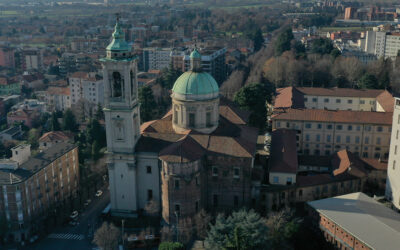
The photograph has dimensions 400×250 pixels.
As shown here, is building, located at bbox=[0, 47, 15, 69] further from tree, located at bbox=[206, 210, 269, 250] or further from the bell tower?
tree, located at bbox=[206, 210, 269, 250]

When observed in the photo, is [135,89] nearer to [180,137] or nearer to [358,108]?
[180,137]

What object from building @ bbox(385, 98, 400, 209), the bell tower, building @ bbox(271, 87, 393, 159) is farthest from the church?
building @ bbox(271, 87, 393, 159)

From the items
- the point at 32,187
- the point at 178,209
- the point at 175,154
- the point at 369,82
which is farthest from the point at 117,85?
the point at 369,82

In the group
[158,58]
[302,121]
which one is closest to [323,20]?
[158,58]

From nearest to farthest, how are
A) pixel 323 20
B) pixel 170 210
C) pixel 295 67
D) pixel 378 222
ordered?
pixel 378 222 < pixel 170 210 < pixel 295 67 < pixel 323 20

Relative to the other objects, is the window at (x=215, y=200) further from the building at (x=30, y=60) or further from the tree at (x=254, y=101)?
the building at (x=30, y=60)

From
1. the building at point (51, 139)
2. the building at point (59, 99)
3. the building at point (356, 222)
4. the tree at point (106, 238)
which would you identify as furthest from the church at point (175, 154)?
the building at point (59, 99)

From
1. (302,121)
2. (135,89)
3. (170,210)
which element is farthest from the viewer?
(302,121)
